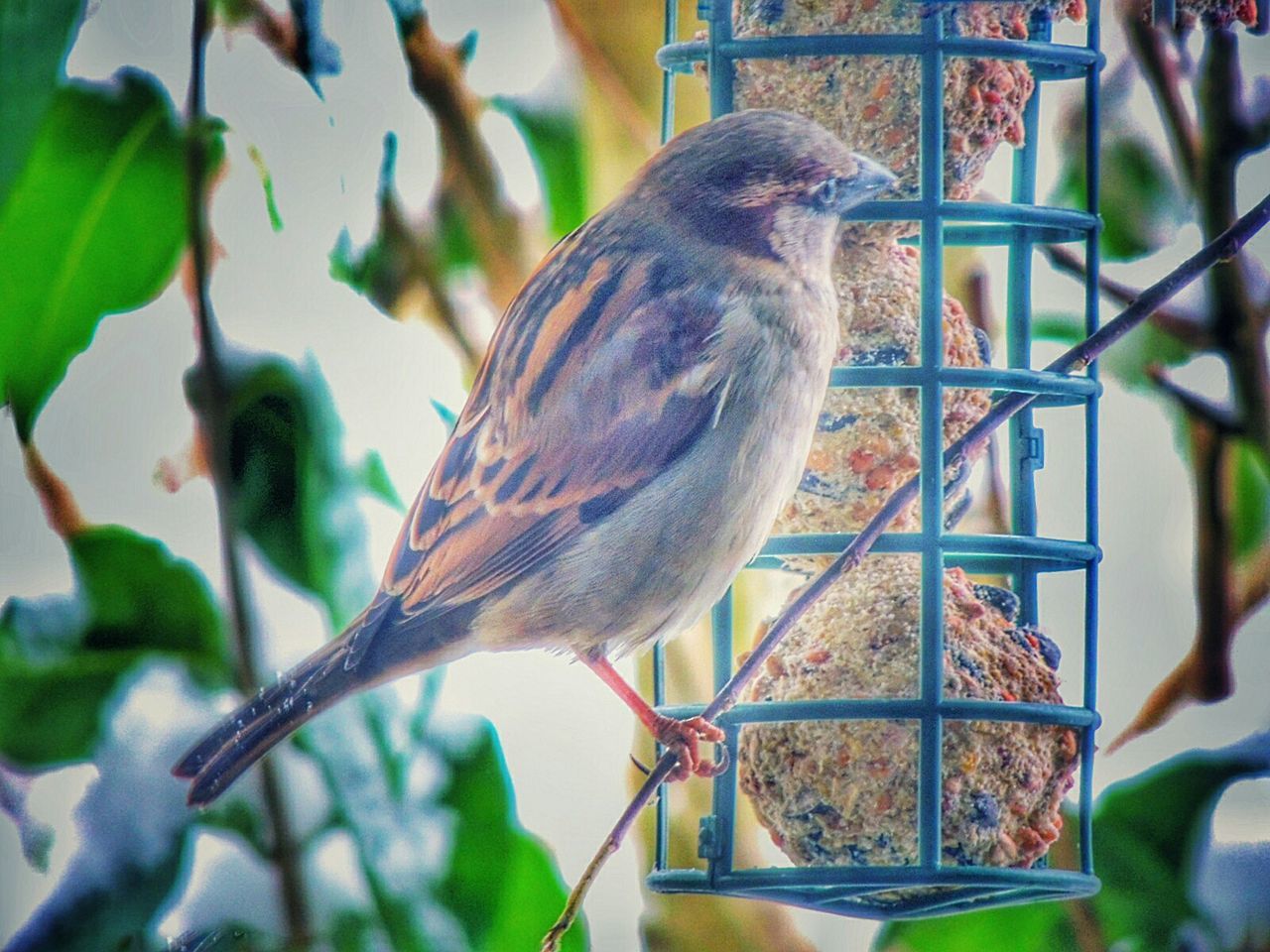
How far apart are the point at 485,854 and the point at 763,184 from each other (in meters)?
1.29

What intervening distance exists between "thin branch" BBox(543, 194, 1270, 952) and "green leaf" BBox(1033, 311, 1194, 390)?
2.21ft

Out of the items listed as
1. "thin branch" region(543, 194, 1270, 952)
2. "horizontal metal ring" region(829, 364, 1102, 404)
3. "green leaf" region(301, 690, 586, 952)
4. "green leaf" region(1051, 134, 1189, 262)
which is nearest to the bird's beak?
"horizontal metal ring" region(829, 364, 1102, 404)

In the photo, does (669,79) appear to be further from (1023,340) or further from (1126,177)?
(1126,177)

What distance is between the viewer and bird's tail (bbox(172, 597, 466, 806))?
3701mm

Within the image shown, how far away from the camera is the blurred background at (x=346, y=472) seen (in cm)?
402

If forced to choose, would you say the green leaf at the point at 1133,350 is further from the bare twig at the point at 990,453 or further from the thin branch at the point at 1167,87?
the thin branch at the point at 1167,87

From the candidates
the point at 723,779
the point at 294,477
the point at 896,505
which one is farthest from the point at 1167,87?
the point at 294,477

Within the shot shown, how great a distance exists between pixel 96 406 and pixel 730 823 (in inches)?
60.8

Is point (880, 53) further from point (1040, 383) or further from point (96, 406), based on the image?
point (96, 406)

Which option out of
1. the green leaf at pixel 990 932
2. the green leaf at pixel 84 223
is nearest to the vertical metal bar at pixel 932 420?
the green leaf at pixel 990 932

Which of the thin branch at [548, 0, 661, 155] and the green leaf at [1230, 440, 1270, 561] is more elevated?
the thin branch at [548, 0, 661, 155]

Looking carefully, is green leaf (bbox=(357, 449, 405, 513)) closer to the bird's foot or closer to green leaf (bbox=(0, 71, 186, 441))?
green leaf (bbox=(0, 71, 186, 441))

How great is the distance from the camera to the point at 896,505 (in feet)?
11.6

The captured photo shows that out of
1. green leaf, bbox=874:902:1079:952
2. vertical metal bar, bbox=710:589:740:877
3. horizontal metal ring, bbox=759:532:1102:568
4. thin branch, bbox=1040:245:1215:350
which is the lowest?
green leaf, bbox=874:902:1079:952
